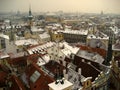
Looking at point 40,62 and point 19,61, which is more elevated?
point 40,62

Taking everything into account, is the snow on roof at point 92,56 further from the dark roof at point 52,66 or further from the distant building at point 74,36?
the distant building at point 74,36

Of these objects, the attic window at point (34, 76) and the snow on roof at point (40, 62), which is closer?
the attic window at point (34, 76)

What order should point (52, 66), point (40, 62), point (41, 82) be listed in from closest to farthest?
point (41, 82)
point (52, 66)
point (40, 62)

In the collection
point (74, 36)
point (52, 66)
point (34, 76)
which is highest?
point (52, 66)

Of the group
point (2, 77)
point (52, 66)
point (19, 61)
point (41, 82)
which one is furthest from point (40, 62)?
point (41, 82)

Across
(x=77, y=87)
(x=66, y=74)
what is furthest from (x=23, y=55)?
(x=77, y=87)

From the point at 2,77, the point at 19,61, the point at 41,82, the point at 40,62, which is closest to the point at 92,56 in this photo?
the point at 40,62

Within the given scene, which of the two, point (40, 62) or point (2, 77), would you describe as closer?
point (2, 77)

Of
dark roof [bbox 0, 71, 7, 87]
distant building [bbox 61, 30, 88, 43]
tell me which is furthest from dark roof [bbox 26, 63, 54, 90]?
distant building [bbox 61, 30, 88, 43]

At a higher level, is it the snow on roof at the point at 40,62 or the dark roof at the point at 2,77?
the snow on roof at the point at 40,62

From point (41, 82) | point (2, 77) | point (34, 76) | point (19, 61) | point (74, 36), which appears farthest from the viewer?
point (74, 36)

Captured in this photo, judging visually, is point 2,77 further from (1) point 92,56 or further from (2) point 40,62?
(1) point 92,56

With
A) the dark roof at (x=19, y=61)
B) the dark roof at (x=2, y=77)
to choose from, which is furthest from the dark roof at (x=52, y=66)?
the dark roof at (x=19, y=61)

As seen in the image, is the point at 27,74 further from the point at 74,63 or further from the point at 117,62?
the point at 117,62
